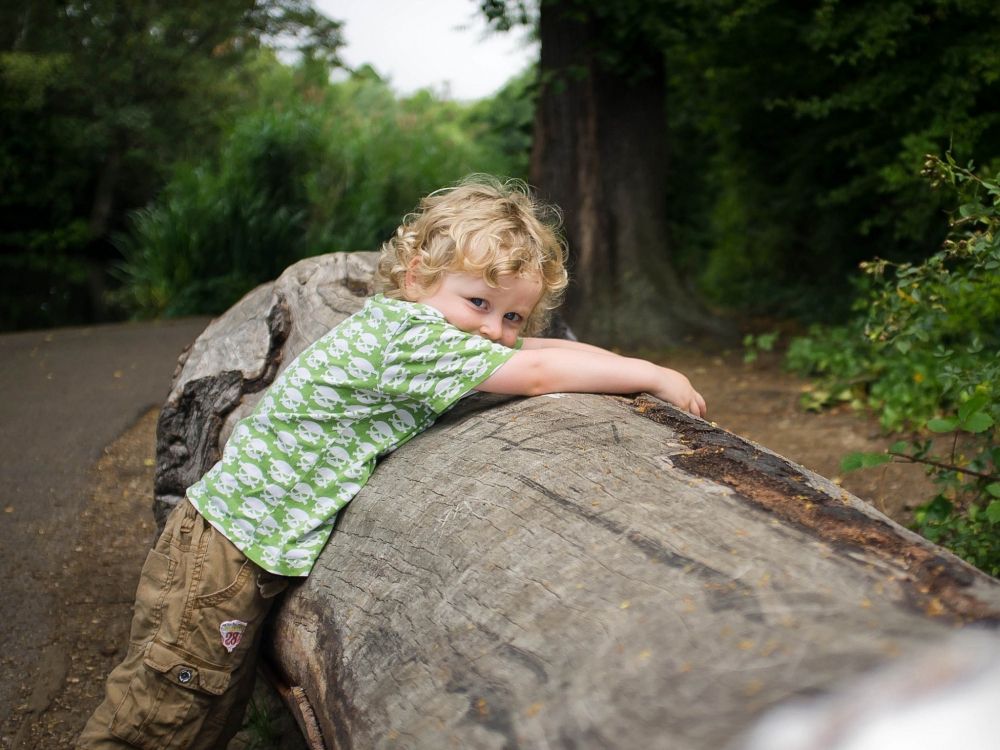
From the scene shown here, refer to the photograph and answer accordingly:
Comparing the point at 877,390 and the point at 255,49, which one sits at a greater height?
the point at 255,49

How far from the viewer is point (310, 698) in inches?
82.9

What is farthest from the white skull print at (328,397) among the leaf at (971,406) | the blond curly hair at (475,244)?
the leaf at (971,406)

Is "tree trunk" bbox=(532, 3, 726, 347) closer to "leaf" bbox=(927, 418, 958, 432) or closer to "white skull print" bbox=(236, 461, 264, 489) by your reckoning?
"leaf" bbox=(927, 418, 958, 432)

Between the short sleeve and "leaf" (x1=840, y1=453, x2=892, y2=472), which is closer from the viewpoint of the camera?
the short sleeve

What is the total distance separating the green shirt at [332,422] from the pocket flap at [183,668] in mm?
300

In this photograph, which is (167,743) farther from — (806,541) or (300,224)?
(300,224)

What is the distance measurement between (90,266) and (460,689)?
1490 centimetres

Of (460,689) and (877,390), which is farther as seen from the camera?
(877,390)

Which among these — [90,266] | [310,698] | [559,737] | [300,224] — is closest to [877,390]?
[310,698]

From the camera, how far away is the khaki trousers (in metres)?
2.36

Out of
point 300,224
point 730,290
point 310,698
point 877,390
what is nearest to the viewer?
point 310,698

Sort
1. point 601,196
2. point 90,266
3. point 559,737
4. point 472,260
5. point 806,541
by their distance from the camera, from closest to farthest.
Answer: point 559,737, point 806,541, point 472,260, point 601,196, point 90,266

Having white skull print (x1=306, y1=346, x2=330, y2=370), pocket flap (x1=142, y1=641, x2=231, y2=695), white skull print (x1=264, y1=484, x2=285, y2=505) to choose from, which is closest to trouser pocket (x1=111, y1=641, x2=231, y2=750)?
pocket flap (x1=142, y1=641, x2=231, y2=695)

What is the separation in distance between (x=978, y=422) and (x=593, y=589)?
52.4 inches
